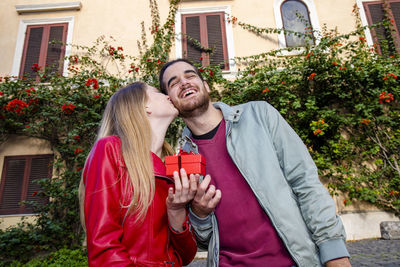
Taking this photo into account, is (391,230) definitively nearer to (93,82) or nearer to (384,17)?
(384,17)

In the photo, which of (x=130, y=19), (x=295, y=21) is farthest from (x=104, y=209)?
(x=295, y=21)

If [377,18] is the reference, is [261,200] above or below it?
below

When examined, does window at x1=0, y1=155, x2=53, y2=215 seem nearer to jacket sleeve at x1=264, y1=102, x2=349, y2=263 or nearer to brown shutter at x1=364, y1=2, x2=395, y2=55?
jacket sleeve at x1=264, y1=102, x2=349, y2=263

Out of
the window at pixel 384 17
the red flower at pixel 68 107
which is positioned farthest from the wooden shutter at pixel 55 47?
the window at pixel 384 17

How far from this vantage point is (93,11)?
7.66m

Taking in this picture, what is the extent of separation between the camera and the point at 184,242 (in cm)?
153

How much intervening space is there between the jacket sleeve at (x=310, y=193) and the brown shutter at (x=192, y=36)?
5995 mm

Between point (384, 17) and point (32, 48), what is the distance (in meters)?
10.4

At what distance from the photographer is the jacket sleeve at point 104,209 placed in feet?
3.67

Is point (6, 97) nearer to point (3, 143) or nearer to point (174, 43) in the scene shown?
point (3, 143)

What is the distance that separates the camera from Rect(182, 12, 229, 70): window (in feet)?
23.8

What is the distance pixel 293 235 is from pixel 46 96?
690 centimetres

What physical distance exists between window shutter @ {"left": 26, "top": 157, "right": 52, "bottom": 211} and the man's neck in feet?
19.3

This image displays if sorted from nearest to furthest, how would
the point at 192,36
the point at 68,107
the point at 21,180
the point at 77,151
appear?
the point at 77,151 < the point at 68,107 < the point at 21,180 < the point at 192,36
